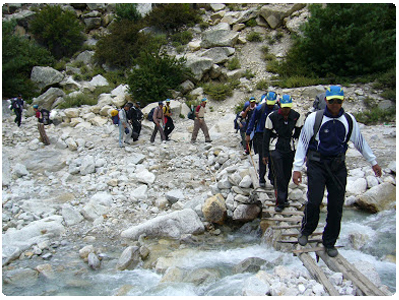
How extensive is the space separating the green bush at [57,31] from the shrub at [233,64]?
13001 mm

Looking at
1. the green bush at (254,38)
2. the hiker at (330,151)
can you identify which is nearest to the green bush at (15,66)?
the green bush at (254,38)

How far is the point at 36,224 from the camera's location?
241 inches

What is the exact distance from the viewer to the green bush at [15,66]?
17.7 m

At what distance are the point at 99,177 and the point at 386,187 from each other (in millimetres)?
7419

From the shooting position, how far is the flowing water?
4.16 meters

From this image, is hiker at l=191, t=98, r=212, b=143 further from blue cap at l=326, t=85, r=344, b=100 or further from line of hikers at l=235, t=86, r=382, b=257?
blue cap at l=326, t=85, r=344, b=100

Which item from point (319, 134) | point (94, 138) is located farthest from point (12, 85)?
point (319, 134)

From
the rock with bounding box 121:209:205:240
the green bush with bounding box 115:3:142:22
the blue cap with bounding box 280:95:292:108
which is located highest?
the green bush with bounding box 115:3:142:22

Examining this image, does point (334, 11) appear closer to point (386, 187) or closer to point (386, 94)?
point (386, 94)

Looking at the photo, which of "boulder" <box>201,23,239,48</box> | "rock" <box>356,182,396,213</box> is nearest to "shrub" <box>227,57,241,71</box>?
"boulder" <box>201,23,239,48</box>

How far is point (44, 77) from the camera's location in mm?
18953

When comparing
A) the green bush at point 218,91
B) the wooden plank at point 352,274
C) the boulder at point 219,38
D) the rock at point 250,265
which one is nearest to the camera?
the wooden plank at point 352,274

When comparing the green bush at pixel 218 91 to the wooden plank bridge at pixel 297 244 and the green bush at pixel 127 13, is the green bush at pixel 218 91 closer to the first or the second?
the wooden plank bridge at pixel 297 244

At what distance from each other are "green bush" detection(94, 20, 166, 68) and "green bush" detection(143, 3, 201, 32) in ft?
5.25
